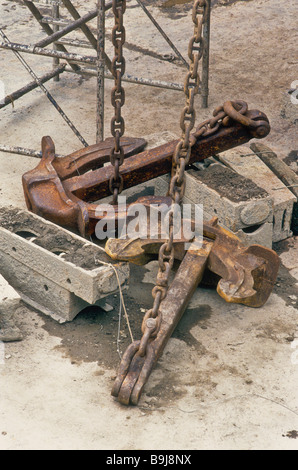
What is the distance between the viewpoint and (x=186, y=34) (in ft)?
28.5

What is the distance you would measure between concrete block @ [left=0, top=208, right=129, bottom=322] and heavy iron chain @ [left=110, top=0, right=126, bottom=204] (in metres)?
0.53

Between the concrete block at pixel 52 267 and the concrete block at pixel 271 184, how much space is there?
4.60ft

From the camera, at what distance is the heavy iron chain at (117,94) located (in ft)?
13.8

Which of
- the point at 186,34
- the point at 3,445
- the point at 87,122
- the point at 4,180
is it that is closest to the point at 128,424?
A: the point at 3,445

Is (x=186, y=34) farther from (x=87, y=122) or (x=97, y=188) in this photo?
(x=97, y=188)

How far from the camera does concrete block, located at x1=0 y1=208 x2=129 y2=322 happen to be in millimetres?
4438

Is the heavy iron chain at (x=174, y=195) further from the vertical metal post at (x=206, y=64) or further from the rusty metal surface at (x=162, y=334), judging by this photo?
the vertical metal post at (x=206, y=64)

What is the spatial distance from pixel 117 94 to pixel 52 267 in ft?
3.84

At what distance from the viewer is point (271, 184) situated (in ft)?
18.0

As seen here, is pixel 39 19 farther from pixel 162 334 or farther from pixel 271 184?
pixel 162 334

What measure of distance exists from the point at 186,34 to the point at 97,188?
13.4 feet

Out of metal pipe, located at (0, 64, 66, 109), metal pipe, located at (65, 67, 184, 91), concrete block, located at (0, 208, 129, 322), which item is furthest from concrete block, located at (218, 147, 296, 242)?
metal pipe, located at (0, 64, 66, 109)

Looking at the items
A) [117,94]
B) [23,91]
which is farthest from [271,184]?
[23,91]

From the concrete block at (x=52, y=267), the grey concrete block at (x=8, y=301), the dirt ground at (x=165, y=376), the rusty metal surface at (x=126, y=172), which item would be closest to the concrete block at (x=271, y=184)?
the dirt ground at (x=165, y=376)
